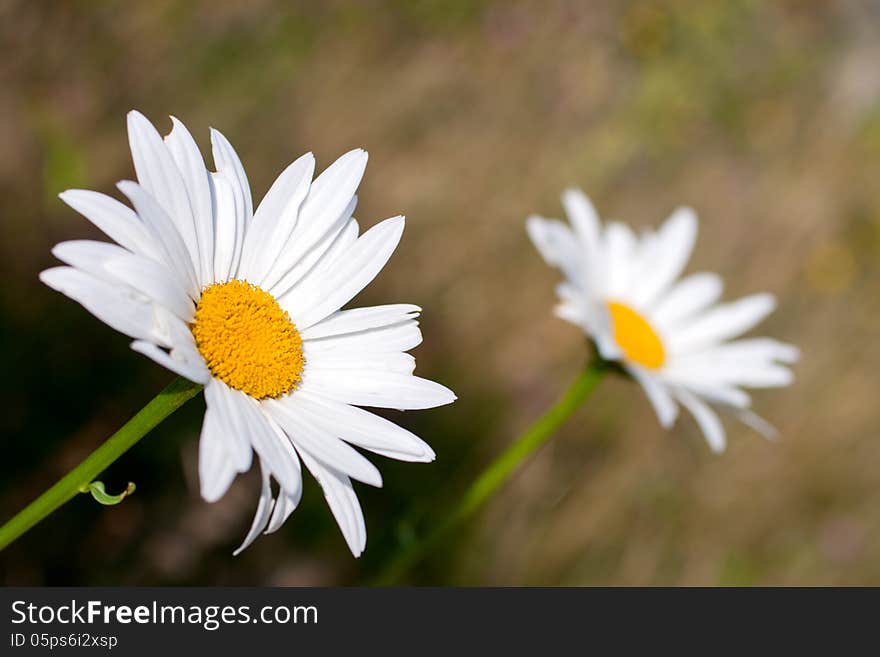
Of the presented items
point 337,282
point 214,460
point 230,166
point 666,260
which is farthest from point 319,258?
point 666,260

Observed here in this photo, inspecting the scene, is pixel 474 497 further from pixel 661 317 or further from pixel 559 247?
pixel 661 317

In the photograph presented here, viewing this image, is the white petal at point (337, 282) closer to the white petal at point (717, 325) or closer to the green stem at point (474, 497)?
the green stem at point (474, 497)

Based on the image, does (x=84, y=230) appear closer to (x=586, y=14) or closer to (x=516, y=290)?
(x=516, y=290)

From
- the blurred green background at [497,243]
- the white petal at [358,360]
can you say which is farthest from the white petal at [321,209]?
the blurred green background at [497,243]

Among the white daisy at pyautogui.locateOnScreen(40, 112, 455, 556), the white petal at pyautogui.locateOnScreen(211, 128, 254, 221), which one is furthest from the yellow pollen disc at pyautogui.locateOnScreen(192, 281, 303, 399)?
the white petal at pyautogui.locateOnScreen(211, 128, 254, 221)

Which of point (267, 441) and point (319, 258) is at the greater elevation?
point (319, 258)

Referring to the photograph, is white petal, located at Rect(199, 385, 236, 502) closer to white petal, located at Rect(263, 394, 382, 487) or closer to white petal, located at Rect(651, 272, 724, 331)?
white petal, located at Rect(263, 394, 382, 487)
